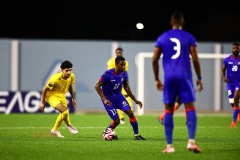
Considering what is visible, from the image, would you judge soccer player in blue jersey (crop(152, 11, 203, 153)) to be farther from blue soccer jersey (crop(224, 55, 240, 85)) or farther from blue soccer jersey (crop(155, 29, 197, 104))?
blue soccer jersey (crop(224, 55, 240, 85))

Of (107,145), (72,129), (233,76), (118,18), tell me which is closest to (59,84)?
(72,129)

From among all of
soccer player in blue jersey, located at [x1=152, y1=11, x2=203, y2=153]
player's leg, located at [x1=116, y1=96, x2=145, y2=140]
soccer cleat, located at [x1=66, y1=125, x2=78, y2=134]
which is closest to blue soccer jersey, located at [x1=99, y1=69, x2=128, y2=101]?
player's leg, located at [x1=116, y1=96, x2=145, y2=140]

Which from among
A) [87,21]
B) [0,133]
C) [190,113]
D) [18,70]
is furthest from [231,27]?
[190,113]

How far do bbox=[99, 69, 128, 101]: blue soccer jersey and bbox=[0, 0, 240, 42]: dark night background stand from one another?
907 inches

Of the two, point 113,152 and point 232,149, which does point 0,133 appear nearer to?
point 113,152

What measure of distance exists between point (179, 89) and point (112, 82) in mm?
3355

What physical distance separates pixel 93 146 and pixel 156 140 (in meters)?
1.96

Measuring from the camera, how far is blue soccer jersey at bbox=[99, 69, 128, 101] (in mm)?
13484

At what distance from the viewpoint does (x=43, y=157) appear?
9.84 m

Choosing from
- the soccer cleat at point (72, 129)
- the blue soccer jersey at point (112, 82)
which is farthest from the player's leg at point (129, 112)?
the soccer cleat at point (72, 129)

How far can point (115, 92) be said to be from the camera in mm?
13750

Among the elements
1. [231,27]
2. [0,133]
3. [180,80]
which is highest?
[231,27]

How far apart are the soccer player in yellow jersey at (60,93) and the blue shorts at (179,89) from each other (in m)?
4.13

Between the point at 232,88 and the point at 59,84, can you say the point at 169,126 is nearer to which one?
the point at 59,84
